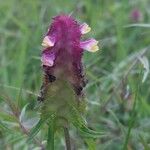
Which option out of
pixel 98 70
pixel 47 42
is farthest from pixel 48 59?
Result: pixel 98 70

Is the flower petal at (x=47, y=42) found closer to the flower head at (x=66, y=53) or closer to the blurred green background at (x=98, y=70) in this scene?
the flower head at (x=66, y=53)

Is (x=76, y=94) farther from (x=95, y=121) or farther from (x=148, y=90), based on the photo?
(x=148, y=90)

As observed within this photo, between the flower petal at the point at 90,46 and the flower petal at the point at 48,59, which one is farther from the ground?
the flower petal at the point at 90,46

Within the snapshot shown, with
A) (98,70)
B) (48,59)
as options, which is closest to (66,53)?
(48,59)

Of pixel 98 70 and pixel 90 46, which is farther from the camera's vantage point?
pixel 98 70

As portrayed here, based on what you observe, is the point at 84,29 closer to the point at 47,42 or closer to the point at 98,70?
the point at 47,42

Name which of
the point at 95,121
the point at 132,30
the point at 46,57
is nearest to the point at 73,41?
the point at 46,57

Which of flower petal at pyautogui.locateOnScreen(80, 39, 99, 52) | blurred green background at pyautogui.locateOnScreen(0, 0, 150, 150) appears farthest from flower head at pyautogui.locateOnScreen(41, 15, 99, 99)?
blurred green background at pyautogui.locateOnScreen(0, 0, 150, 150)

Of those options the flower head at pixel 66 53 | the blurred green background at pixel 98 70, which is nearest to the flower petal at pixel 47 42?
the flower head at pixel 66 53
